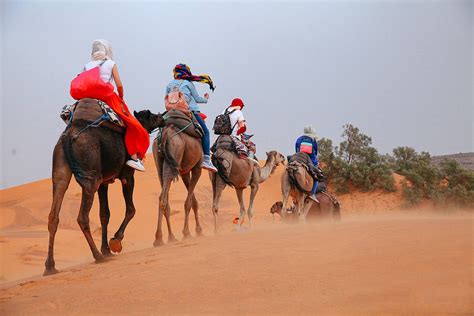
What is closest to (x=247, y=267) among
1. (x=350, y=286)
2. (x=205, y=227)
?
(x=350, y=286)

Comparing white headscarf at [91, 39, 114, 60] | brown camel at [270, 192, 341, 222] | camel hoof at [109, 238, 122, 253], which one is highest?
white headscarf at [91, 39, 114, 60]

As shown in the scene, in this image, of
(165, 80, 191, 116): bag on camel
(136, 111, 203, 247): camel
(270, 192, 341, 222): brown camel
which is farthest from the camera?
(270, 192, 341, 222): brown camel

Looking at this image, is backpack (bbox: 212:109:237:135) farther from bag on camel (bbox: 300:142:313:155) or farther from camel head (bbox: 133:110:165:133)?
camel head (bbox: 133:110:165:133)

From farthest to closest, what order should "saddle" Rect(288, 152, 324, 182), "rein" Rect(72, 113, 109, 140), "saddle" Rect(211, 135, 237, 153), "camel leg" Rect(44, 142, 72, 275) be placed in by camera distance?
"saddle" Rect(288, 152, 324, 182), "saddle" Rect(211, 135, 237, 153), "rein" Rect(72, 113, 109, 140), "camel leg" Rect(44, 142, 72, 275)

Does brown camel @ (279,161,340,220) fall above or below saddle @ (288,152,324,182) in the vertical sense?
below

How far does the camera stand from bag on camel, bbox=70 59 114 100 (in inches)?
322

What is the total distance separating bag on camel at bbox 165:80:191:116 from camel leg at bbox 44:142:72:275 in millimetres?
3459

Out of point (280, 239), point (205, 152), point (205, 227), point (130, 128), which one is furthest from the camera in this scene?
point (205, 227)

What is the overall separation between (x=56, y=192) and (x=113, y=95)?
5.82 feet

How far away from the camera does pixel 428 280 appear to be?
4762mm

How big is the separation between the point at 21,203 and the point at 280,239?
57.9 ft

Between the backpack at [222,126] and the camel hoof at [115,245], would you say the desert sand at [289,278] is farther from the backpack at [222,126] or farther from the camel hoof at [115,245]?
the backpack at [222,126]

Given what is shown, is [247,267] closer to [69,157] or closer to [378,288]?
[378,288]

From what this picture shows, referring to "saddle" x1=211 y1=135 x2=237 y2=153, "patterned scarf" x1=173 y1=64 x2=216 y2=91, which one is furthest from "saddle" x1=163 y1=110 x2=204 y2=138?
"saddle" x1=211 y1=135 x2=237 y2=153
